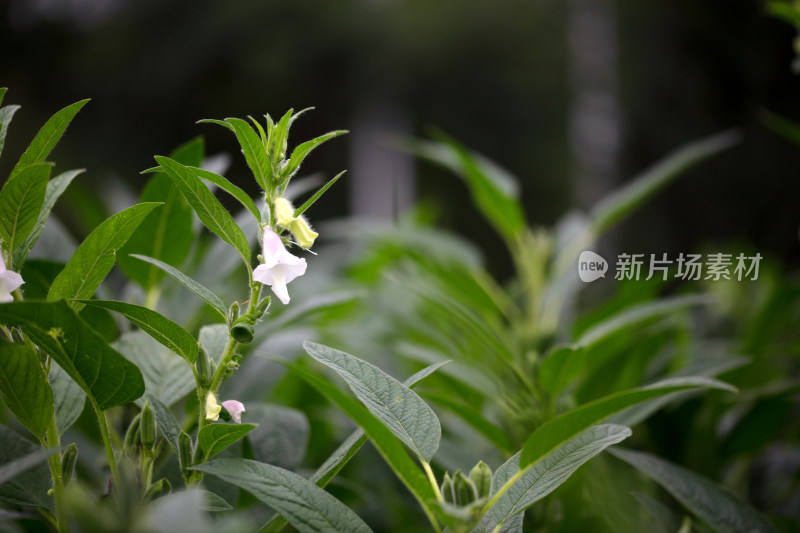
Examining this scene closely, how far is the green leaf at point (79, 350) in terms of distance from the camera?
0.93ft

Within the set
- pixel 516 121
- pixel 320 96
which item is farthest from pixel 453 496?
pixel 516 121

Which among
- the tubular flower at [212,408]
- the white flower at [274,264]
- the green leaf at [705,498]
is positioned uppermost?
the white flower at [274,264]

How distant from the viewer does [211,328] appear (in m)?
0.39

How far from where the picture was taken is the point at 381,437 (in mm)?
308

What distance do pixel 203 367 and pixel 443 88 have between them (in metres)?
2.97

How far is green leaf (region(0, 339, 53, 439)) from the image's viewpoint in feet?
1.01

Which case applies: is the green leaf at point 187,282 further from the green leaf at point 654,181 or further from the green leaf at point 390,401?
the green leaf at point 654,181

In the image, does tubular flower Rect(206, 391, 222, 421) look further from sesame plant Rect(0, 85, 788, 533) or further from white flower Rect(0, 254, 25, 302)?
white flower Rect(0, 254, 25, 302)

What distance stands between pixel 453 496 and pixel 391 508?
1.16ft

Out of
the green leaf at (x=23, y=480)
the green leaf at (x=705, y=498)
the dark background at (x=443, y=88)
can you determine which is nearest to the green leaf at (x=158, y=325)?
the green leaf at (x=23, y=480)

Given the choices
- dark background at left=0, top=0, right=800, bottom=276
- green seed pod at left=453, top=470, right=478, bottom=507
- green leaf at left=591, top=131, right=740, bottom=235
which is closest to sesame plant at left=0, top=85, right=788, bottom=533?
green seed pod at left=453, top=470, right=478, bottom=507

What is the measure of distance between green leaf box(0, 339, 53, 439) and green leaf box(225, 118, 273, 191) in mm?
156

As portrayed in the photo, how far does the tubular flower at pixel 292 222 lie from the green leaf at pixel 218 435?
10cm

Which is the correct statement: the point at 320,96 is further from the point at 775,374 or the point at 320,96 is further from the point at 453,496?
the point at 453,496
